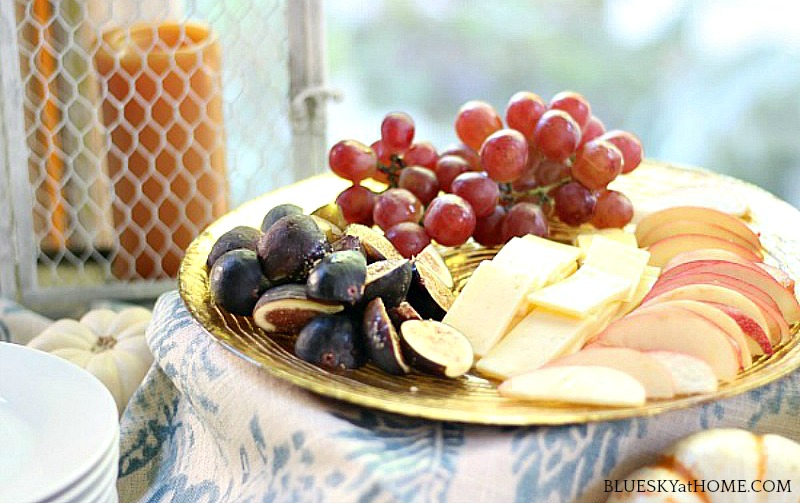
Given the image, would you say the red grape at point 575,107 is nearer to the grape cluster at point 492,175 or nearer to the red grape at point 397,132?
the grape cluster at point 492,175

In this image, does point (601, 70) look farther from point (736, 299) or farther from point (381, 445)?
point (381, 445)

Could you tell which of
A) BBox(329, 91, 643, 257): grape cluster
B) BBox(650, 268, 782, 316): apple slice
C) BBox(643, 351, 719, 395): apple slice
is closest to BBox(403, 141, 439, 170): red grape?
BBox(329, 91, 643, 257): grape cluster

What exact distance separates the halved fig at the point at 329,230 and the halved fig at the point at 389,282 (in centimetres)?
10

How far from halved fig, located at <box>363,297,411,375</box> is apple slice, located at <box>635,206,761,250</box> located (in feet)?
1.26

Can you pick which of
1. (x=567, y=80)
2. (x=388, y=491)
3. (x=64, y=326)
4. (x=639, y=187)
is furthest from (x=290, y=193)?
(x=567, y=80)

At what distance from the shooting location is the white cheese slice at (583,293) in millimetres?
787

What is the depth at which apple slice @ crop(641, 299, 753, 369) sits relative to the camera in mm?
755

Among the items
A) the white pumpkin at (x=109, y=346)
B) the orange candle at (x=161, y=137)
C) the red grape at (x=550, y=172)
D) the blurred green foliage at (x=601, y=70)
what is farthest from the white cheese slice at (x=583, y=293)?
the blurred green foliage at (x=601, y=70)

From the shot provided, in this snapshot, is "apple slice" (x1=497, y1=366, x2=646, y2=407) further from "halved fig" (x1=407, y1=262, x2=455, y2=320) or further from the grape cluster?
the grape cluster

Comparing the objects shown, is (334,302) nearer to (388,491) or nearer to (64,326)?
(388,491)

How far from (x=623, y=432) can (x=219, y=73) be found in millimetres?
842

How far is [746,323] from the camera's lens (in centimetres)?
78

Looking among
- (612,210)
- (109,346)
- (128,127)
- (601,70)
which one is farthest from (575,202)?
(601,70)

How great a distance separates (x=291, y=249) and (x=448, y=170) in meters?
0.30
